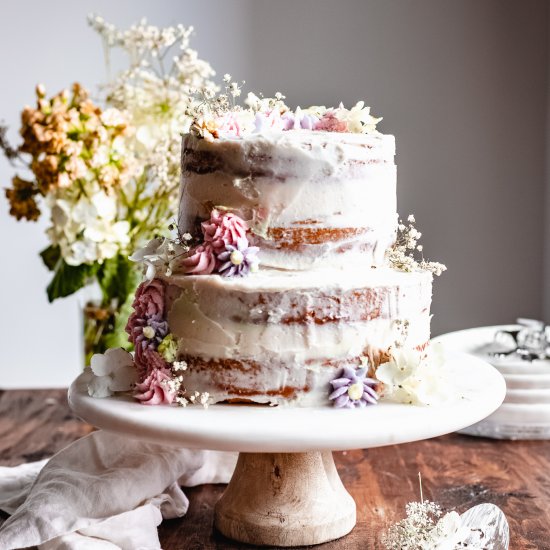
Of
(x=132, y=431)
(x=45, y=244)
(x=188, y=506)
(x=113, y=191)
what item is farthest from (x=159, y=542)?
(x=45, y=244)

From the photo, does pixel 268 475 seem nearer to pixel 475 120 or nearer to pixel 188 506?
pixel 188 506

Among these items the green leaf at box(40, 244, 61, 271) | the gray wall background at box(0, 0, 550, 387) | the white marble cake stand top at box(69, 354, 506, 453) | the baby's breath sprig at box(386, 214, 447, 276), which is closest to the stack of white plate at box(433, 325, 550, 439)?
the baby's breath sprig at box(386, 214, 447, 276)

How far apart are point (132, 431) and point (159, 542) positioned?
12.2 inches

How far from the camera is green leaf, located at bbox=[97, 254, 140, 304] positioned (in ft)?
7.05

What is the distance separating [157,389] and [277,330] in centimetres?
21

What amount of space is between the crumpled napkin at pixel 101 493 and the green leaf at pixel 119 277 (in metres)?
0.45

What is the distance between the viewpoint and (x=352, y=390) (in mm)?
1430

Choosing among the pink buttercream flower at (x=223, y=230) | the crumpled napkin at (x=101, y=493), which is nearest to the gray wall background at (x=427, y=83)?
the crumpled napkin at (x=101, y=493)

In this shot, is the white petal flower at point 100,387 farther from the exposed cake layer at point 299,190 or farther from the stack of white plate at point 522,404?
the stack of white plate at point 522,404

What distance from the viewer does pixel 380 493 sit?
181cm

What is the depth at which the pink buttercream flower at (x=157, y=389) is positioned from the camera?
146cm

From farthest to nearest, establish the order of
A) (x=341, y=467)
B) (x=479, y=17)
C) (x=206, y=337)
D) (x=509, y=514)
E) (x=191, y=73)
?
(x=479, y=17) < (x=191, y=73) < (x=341, y=467) < (x=509, y=514) < (x=206, y=337)

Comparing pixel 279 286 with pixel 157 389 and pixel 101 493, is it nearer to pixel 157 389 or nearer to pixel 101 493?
pixel 157 389

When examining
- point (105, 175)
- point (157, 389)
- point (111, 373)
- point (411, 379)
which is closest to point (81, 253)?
point (105, 175)
